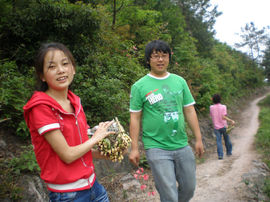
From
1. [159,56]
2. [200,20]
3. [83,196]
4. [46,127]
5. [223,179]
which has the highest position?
[200,20]

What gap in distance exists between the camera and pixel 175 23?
13.8 metres

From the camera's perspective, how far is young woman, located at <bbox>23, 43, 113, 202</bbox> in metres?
1.45

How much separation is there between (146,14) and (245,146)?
24.9 ft

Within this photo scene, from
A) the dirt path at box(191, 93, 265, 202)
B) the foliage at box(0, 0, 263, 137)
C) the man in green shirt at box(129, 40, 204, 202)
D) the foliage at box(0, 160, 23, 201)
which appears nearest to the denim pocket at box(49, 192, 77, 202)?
the man in green shirt at box(129, 40, 204, 202)

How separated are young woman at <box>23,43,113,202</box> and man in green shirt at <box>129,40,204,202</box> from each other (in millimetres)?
915

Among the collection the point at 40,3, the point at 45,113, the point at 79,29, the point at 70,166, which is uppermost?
the point at 40,3

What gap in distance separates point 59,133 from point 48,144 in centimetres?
12

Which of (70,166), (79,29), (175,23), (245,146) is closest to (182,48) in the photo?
(175,23)

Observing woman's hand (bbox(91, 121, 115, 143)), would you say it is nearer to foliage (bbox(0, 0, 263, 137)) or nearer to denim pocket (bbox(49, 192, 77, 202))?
denim pocket (bbox(49, 192, 77, 202))

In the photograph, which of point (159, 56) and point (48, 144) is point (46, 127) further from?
point (159, 56)

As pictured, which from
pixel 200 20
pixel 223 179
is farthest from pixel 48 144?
pixel 200 20

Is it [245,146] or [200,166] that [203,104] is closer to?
[245,146]

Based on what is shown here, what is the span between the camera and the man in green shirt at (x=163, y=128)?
8.20 ft

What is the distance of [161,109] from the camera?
2.57 m
